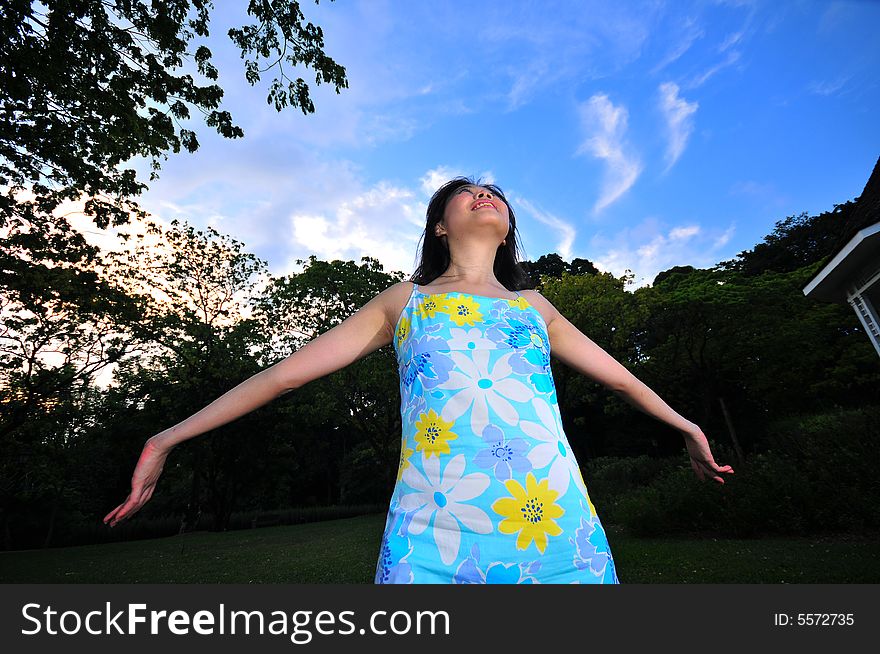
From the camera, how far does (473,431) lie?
58.7 inches

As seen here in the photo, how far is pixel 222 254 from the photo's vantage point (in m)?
26.4

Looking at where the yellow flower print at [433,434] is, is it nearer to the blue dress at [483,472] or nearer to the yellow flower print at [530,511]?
the blue dress at [483,472]

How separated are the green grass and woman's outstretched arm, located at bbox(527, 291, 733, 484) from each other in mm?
5948

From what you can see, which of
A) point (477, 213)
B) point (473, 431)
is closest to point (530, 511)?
point (473, 431)

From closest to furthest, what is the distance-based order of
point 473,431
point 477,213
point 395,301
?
1. point 473,431
2. point 395,301
3. point 477,213

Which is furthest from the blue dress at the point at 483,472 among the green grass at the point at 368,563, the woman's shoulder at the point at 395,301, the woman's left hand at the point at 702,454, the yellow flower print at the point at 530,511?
the green grass at the point at 368,563

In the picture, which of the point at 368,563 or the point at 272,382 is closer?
the point at 272,382

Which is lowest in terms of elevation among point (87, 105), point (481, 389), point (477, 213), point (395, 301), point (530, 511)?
point (530, 511)

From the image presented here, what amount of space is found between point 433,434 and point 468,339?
36 cm

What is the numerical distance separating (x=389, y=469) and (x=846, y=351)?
23.0 metres

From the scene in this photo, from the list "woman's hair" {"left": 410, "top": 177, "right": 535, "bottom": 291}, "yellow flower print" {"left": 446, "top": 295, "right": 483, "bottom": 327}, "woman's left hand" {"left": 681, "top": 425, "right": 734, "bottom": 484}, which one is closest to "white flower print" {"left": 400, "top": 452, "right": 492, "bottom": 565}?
"yellow flower print" {"left": 446, "top": 295, "right": 483, "bottom": 327}

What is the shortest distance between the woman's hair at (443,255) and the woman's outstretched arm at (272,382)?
59 centimetres

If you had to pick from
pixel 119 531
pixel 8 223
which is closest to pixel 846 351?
pixel 8 223

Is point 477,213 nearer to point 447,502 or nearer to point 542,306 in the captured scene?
point 542,306
